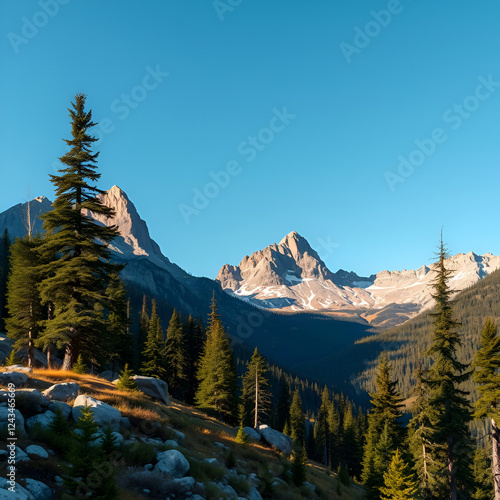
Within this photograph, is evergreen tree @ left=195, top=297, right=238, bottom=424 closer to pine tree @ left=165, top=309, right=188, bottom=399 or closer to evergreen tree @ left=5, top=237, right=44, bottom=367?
pine tree @ left=165, top=309, right=188, bottom=399

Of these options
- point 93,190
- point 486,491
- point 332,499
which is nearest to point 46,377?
point 93,190

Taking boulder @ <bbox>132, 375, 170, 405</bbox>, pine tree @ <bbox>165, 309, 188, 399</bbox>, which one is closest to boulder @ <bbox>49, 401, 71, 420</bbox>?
boulder @ <bbox>132, 375, 170, 405</bbox>

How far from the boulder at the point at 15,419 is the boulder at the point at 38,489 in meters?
2.72

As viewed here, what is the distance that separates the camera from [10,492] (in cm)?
773

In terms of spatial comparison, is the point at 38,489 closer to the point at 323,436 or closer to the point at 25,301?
the point at 25,301

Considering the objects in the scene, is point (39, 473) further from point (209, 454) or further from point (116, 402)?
point (209, 454)

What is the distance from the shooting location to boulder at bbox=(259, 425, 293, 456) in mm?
28142

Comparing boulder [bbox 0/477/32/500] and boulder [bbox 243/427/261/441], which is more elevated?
boulder [bbox 0/477/32/500]

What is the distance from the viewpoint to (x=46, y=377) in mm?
18297

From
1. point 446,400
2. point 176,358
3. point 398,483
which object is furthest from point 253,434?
point 176,358

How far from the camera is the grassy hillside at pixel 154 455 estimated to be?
10.9 m

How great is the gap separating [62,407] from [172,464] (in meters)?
4.61

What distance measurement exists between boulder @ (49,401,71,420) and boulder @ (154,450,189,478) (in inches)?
143

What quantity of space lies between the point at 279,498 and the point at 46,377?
12756 mm
